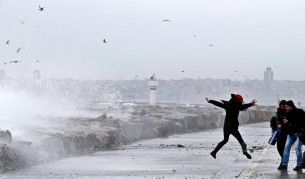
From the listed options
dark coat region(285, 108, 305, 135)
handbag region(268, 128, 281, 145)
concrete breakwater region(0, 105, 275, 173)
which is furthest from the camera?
handbag region(268, 128, 281, 145)

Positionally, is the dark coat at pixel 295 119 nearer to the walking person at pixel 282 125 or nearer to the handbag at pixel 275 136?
the walking person at pixel 282 125

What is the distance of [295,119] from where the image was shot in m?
17.9

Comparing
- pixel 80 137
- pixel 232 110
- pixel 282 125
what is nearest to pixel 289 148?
pixel 282 125

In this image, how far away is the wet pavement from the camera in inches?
664

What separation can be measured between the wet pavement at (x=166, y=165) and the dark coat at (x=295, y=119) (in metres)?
0.99

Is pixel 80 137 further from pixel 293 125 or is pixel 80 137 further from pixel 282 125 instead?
pixel 293 125

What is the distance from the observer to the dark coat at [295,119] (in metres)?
17.8

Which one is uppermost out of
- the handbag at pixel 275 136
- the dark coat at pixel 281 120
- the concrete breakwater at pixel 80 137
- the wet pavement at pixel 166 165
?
the dark coat at pixel 281 120

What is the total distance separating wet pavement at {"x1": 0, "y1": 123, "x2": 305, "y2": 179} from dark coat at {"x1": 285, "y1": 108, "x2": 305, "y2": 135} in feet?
3.24

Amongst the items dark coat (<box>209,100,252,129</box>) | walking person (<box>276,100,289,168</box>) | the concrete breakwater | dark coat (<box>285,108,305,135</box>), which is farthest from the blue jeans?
the concrete breakwater

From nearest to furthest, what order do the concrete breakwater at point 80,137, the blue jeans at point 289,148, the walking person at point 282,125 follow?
1. the blue jeans at point 289,148
2. the walking person at point 282,125
3. the concrete breakwater at point 80,137

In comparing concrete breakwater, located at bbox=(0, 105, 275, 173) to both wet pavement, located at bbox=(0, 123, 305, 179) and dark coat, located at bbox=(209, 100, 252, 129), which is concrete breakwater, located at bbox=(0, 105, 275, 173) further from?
dark coat, located at bbox=(209, 100, 252, 129)

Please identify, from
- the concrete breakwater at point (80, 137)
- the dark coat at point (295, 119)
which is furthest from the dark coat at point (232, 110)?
the concrete breakwater at point (80, 137)

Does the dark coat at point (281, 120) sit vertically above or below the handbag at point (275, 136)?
above
